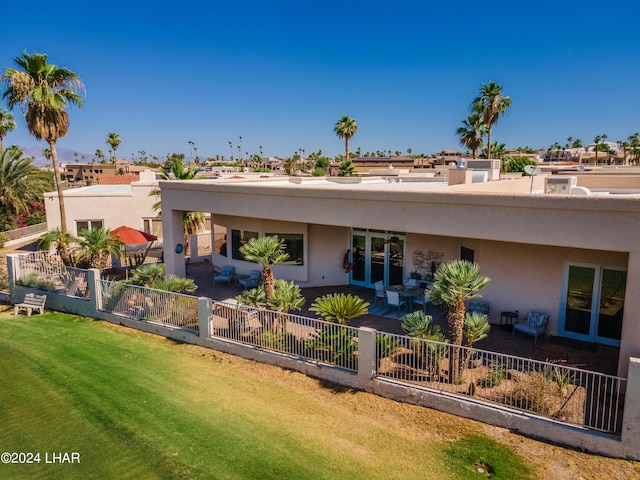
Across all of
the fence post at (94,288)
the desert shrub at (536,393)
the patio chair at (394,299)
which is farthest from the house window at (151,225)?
the desert shrub at (536,393)

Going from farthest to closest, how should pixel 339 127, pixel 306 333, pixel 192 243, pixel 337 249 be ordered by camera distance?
1. pixel 339 127
2. pixel 192 243
3. pixel 337 249
4. pixel 306 333

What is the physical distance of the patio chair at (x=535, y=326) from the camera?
11844 millimetres

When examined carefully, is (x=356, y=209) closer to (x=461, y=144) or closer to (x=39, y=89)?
(x=39, y=89)

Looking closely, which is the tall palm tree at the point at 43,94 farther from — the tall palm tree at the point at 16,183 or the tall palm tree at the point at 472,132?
the tall palm tree at the point at 472,132

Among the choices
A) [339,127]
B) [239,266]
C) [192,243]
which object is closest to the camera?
[239,266]

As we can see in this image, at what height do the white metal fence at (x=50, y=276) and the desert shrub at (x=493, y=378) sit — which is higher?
the white metal fence at (x=50, y=276)

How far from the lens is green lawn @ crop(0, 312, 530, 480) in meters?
7.55

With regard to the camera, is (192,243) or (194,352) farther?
(192,243)

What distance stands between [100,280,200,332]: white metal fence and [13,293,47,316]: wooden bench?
3058 millimetres

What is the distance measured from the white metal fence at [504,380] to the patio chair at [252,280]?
8075mm

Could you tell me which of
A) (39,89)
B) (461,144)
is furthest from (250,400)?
(461,144)

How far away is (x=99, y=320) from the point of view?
15.4 metres

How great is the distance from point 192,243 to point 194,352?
463 inches

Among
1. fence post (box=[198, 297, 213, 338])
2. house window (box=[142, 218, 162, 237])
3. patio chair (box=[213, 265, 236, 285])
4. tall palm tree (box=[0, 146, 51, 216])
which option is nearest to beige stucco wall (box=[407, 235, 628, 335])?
fence post (box=[198, 297, 213, 338])
